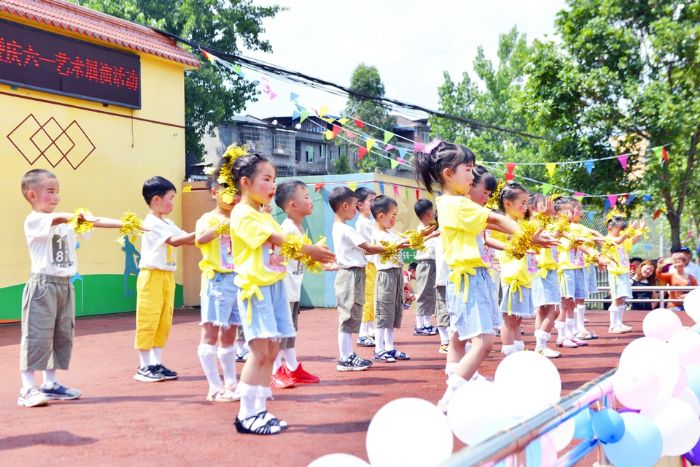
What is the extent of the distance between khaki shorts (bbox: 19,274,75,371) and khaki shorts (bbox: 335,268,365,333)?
2.47 m

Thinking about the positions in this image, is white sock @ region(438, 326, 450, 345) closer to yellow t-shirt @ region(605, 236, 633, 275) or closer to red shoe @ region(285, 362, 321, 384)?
red shoe @ region(285, 362, 321, 384)

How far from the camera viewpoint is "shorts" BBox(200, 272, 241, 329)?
5.71 metres

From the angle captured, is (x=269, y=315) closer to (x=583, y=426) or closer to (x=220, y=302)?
(x=220, y=302)

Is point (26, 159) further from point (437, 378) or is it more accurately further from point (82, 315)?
point (437, 378)

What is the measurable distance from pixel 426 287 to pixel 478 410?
767 centimetres

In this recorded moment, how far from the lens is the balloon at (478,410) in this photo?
2.83 m

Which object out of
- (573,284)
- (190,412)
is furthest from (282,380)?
(573,284)

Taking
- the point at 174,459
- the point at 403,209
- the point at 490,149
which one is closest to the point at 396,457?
the point at 174,459

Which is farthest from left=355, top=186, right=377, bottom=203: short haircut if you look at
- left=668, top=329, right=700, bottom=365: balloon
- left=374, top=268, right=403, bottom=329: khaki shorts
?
left=668, top=329, right=700, bottom=365: balloon

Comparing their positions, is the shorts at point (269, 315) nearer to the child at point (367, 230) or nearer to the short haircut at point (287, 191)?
the short haircut at point (287, 191)

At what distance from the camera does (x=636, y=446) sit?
324 centimetres

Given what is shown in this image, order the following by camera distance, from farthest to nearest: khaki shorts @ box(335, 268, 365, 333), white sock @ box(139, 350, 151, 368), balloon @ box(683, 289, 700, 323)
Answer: khaki shorts @ box(335, 268, 365, 333), white sock @ box(139, 350, 151, 368), balloon @ box(683, 289, 700, 323)

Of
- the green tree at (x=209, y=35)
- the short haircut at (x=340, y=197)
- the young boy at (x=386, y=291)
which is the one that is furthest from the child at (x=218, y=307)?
the green tree at (x=209, y=35)

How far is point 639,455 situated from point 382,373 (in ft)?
12.9
